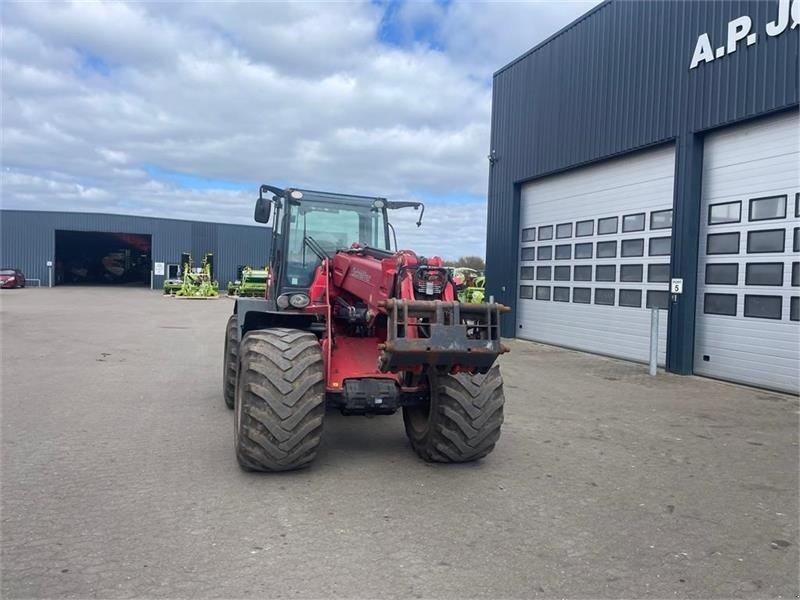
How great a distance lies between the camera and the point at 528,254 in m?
17.5

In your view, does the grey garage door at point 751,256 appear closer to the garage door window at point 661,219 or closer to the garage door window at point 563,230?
the garage door window at point 661,219

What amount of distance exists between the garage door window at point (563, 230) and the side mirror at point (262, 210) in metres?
10.3

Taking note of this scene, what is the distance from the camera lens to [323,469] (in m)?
5.50

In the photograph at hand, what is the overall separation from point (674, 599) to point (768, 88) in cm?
978

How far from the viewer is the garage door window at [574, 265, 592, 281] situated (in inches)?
586

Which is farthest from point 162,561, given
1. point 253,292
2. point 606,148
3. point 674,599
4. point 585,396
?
point 253,292

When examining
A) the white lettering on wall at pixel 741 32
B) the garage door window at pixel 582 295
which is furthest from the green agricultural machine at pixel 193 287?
the white lettering on wall at pixel 741 32

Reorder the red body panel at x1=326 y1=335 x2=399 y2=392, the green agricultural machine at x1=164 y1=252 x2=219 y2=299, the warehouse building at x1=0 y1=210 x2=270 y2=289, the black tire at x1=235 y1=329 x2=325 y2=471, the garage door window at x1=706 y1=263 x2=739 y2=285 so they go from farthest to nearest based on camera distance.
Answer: the warehouse building at x1=0 y1=210 x2=270 y2=289
the green agricultural machine at x1=164 y1=252 x2=219 y2=299
the garage door window at x1=706 y1=263 x2=739 y2=285
the red body panel at x1=326 y1=335 x2=399 y2=392
the black tire at x1=235 y1=329 x2=325 y2=471

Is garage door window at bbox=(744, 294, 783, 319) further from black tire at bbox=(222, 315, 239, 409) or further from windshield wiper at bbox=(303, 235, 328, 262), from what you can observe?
black tire at bbox=(222, 315, 239, 409)

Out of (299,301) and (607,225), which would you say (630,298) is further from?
(299,301)

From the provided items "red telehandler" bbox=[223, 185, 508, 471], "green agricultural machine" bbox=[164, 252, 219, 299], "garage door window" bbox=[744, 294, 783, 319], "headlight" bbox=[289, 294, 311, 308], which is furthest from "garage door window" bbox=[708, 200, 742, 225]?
"green agricultural machine" bbox=[164, 252, 219, 299]

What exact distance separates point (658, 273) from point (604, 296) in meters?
1.76

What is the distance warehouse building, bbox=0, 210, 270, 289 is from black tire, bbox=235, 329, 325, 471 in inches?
1847

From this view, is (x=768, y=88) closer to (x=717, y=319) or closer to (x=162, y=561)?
(x=717, y=319)
